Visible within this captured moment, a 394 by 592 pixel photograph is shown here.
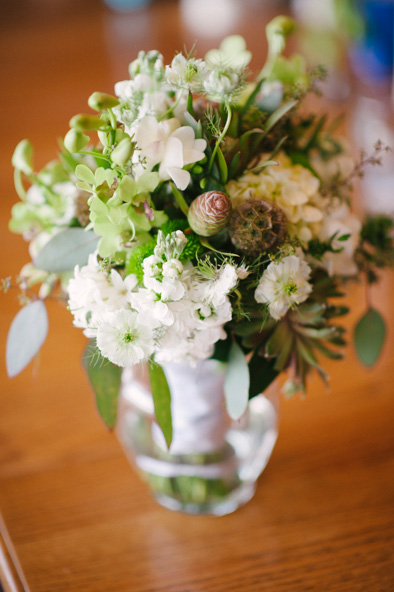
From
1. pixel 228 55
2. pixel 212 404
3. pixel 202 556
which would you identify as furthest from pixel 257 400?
pixel 228 55

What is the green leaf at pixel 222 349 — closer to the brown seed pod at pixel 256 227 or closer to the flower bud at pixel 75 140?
the brown seed pod at pixel 256 227

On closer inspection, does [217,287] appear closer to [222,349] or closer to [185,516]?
[222,349]

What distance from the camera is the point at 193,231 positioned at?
56 cm

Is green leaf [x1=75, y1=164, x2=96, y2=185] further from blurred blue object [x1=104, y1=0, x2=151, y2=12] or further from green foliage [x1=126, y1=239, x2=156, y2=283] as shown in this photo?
blurred blue object [x1=104, y1=0, x2=151, y2=12]

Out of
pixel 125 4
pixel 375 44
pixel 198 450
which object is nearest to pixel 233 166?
pixel 198 450

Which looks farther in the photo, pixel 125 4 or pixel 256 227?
pixel 125 4

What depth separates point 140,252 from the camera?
548 millimetres

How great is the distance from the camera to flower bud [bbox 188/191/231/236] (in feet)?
1.64

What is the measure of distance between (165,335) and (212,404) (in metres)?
0.21

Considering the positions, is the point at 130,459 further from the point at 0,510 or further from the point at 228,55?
the point at 228,55

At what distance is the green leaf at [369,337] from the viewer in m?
0.75

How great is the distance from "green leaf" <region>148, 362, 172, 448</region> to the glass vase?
0.12 meters

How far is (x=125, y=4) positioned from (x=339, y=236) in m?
2.21

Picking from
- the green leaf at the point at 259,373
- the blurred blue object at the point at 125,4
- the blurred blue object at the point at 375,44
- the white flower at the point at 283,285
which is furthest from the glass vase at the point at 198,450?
the blurred blue object at the point at 125,4
